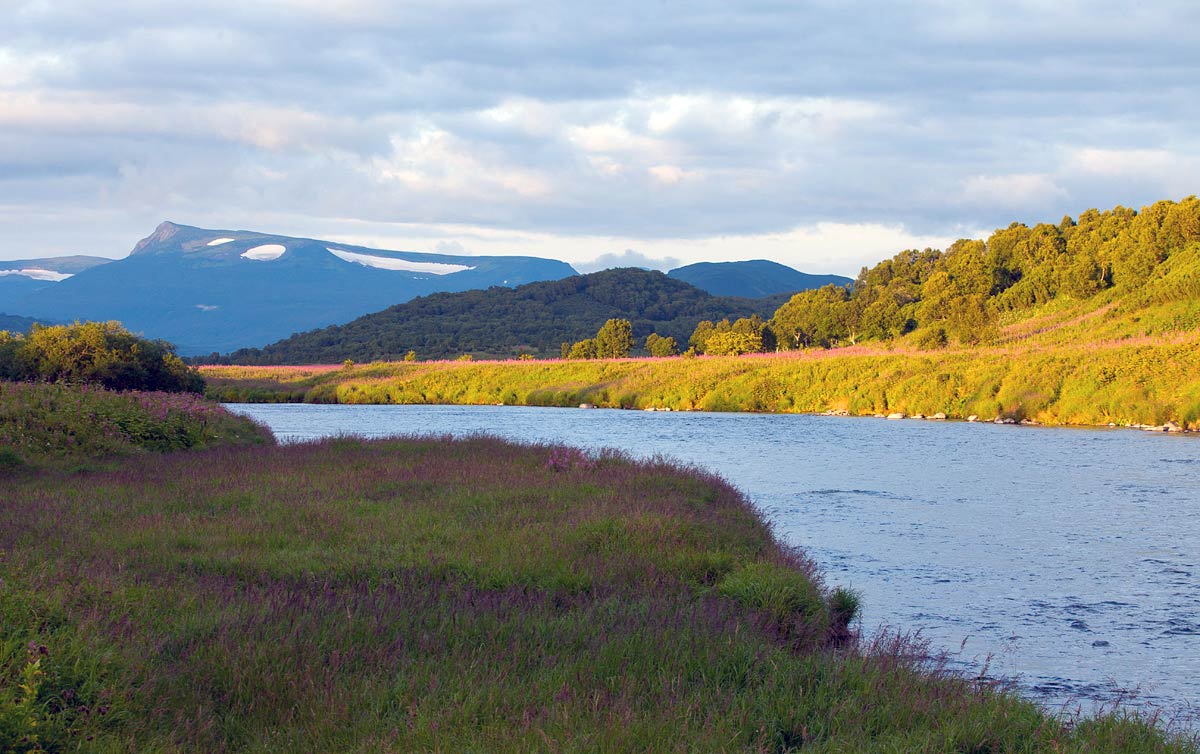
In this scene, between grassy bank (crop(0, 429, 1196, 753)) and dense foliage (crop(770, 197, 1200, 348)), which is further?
dense foliage (crop(770, 197, 1200, 348))

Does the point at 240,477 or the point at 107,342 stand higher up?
the point at 107,342

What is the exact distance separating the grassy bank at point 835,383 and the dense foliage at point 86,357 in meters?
26.9

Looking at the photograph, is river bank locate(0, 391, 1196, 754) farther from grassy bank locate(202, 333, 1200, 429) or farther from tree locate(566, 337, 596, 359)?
tree locate(566, 337, 596, 359)

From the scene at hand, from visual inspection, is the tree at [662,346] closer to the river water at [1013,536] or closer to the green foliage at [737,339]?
the green foliage at [737,339]

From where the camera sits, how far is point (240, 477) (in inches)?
638

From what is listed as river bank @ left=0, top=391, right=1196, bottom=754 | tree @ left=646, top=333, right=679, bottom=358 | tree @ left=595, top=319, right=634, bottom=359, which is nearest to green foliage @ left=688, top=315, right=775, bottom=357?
tree @ left=646, top=333, right=679, bottom=358

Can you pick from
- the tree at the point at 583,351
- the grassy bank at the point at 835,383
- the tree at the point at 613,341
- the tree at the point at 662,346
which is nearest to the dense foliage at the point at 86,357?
the grassy bank at the point at 835,383

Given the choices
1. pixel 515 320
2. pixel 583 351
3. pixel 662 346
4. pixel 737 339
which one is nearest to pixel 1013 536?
pixel 737 339

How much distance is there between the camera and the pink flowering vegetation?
17.1m

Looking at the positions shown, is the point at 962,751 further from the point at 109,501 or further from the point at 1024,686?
the point at 109,501

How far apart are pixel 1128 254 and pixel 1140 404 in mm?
36606

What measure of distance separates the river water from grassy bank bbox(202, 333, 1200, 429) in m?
4.99

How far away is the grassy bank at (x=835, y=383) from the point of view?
3675 cm

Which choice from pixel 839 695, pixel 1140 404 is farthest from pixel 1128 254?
pixel 839 695
